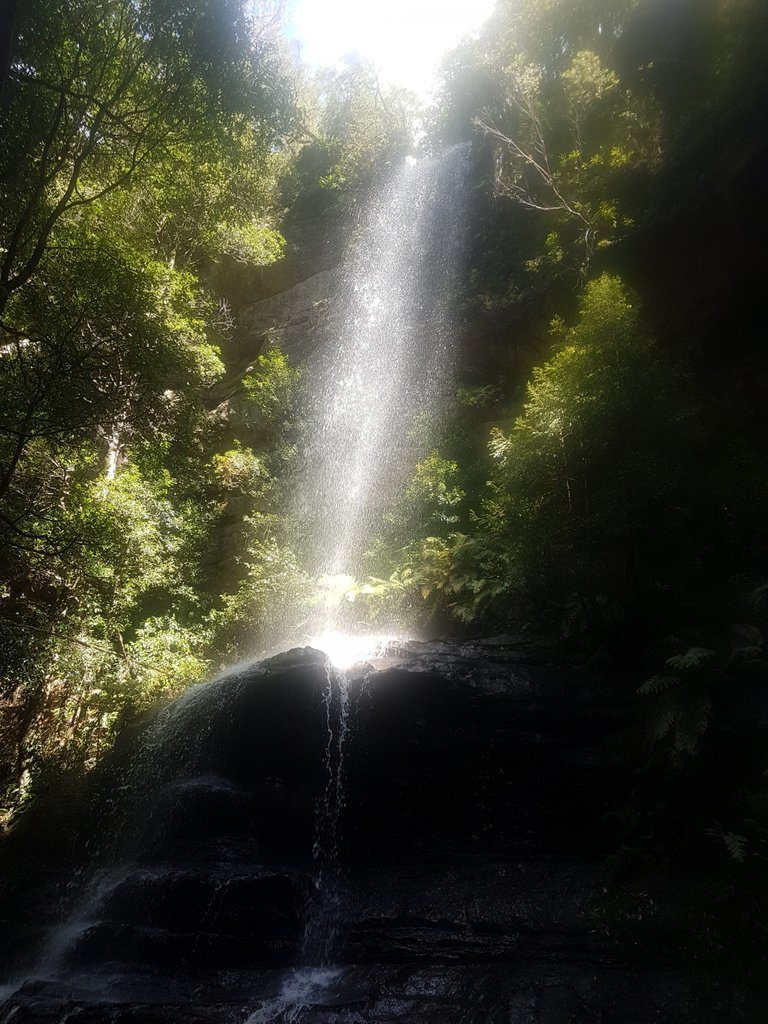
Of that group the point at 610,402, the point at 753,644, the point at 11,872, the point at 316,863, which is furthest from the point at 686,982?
the point at 11,872

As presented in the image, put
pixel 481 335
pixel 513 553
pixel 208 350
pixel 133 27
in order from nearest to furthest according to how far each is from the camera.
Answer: pixel 133 27 < pixel 513 553 < pixel 208 350 < pixel 481 335

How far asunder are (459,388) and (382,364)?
3313 millimetres

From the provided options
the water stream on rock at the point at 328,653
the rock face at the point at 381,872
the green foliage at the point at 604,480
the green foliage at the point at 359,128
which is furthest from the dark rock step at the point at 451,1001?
the green foliage at the point at 359,128

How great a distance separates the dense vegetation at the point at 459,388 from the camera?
5.58 meters

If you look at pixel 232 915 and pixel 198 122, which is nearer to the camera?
pixel 232 915

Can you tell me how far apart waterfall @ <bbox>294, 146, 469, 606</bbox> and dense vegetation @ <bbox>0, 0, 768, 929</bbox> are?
0.85 m

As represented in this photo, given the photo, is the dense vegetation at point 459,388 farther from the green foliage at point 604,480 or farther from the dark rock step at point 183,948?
the dark rock step at point 183,948

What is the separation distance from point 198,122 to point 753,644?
920 centimetres

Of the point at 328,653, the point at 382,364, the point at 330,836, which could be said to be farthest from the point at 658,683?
the point at 382,364

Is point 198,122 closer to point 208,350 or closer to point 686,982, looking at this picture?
point 208,350

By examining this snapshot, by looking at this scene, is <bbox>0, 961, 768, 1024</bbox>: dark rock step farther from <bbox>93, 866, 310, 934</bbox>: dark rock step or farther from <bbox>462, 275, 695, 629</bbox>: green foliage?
<bbox>462, 275, 695, 629</bbox>: green foliage

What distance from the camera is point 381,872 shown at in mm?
5480

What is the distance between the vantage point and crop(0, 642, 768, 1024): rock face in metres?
4.12

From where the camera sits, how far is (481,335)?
1401cm
